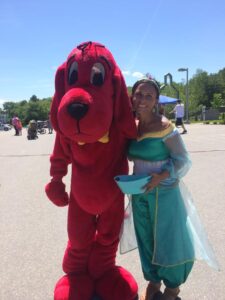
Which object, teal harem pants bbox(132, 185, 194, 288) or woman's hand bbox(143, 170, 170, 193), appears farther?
teal harem pants bbox(132, 185, 194, 288)

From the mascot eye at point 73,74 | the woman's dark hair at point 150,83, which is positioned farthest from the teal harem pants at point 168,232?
the mascot eye at point 73,74

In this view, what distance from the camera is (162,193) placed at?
2428 millimetres

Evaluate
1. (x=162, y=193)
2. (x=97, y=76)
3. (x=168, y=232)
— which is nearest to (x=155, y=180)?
(x=162, y=193)

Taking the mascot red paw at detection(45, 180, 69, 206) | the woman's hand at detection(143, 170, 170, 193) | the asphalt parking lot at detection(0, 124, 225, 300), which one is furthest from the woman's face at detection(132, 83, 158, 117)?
the asphalt parking lot at detection(0, 124, 225, 300)

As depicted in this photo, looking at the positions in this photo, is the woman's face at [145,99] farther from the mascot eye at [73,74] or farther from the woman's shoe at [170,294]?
the woman's shoe at [170,294]

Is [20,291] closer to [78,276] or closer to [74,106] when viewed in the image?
[78,276]

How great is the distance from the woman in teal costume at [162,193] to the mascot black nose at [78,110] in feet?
1.52

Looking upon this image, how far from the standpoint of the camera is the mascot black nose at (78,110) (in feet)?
7.07

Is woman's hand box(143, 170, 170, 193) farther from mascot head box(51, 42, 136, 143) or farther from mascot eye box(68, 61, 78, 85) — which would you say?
mascot eye box(68, 61, 78, 85)

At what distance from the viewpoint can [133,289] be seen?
2.56 meters

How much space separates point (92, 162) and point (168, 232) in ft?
2.24

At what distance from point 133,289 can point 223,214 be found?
2312 millimetres

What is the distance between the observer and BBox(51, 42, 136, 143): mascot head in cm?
218

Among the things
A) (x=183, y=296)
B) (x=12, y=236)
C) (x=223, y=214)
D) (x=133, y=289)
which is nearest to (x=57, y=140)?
(x=133, y=289)
